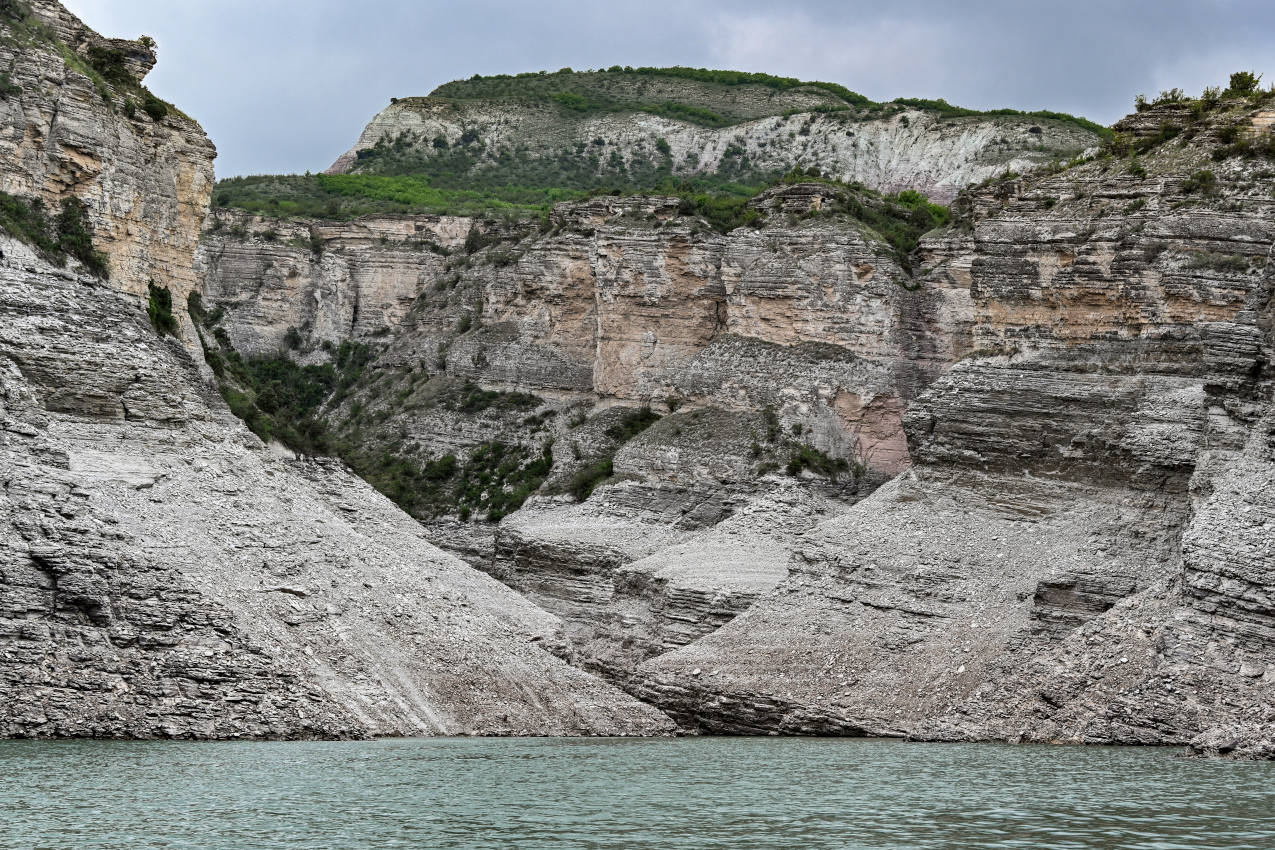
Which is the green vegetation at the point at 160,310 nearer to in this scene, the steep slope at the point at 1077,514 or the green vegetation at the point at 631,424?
the steep slope at the point at 1077,514

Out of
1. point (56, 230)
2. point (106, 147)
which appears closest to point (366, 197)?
point (106, 147)

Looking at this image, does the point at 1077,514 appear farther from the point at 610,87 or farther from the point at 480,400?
the point at 610,87

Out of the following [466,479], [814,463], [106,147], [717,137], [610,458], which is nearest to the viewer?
[106,147]

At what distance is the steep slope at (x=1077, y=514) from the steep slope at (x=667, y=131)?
166 feet

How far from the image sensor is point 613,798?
121ft

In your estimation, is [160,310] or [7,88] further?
[160,310]

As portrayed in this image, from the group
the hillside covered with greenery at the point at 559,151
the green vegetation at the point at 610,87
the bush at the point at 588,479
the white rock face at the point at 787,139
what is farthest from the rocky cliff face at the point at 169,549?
the green vegetation at the point at 610,87

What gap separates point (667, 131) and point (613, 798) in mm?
103226

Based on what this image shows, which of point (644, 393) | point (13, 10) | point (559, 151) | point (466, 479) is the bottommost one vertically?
point (466, 479)

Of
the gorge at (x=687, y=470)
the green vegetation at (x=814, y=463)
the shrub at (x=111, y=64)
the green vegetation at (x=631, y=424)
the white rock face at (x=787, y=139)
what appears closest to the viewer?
the gorge at (x=687, y=470)

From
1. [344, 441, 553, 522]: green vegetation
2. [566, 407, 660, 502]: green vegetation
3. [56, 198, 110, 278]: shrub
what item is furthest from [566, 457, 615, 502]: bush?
[56, 198, 110, 278]: shrub

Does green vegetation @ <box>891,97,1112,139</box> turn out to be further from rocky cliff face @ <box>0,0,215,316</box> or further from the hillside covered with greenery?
rocky cliff face @ <box>0,0,215,316</box>

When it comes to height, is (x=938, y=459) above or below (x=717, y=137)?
below

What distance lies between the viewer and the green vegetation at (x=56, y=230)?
5219 cm
